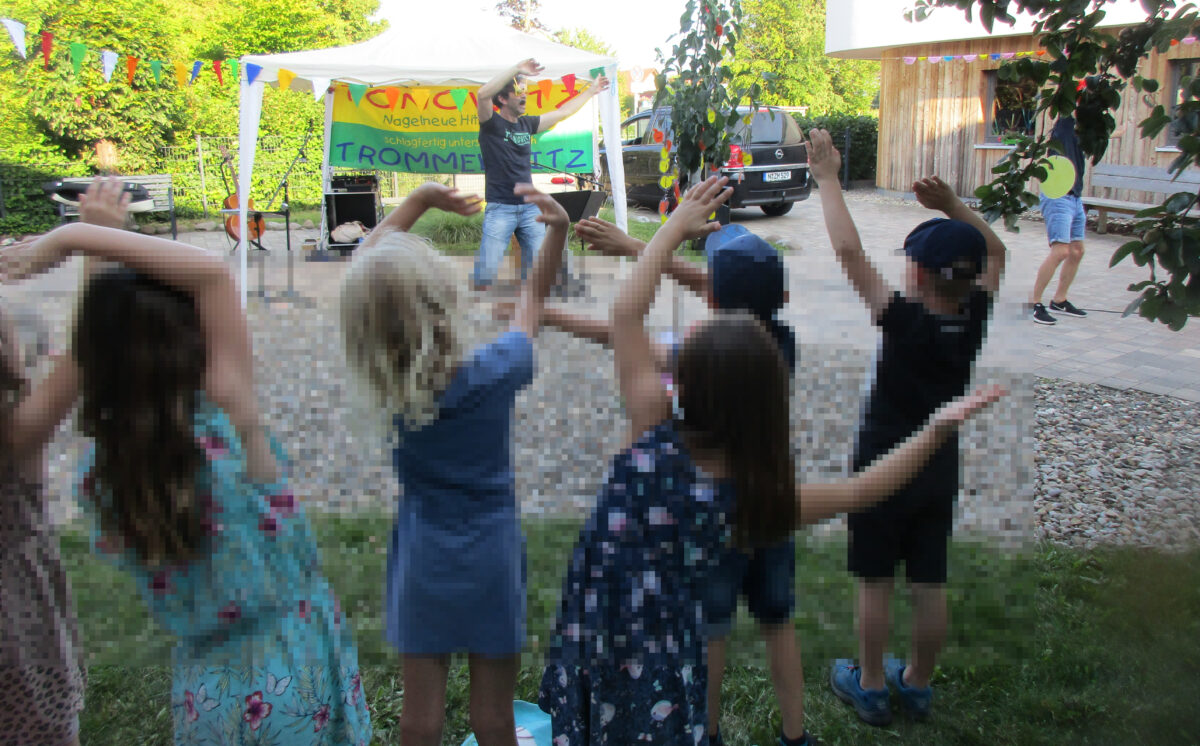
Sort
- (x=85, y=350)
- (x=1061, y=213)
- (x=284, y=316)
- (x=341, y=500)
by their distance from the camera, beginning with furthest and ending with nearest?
(x=284, y=316) → (x=1061, y=213) → (x=341, y=500) → (x=85, y=350)

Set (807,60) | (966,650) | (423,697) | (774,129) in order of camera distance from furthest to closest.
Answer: (807,60), (774,129), (966,650), (423,697)

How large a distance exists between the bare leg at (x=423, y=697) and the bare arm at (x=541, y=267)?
0.74 metres

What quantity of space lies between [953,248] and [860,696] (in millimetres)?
1302

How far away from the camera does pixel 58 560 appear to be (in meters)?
1.87

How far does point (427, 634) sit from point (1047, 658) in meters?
2.04

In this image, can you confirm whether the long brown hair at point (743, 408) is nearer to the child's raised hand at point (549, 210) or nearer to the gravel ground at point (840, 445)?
the child's raised hand at point (549, 210)

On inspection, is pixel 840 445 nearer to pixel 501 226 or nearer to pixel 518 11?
pixel 501 226

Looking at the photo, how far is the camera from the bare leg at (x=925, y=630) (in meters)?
2.29

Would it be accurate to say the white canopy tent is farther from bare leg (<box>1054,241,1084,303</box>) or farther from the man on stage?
bare leg (<box>1054,241,1084,303</box>)

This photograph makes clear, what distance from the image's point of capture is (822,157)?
8.07 ft

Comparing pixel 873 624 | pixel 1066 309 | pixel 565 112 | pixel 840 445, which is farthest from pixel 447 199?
pixel 1066 309

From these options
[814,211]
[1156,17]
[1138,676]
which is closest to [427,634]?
[1138,676]

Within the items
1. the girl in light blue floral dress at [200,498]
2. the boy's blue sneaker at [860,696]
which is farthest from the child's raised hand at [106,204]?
the boy's blue sneaker at [860,696]

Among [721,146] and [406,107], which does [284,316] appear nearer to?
[406,107]
